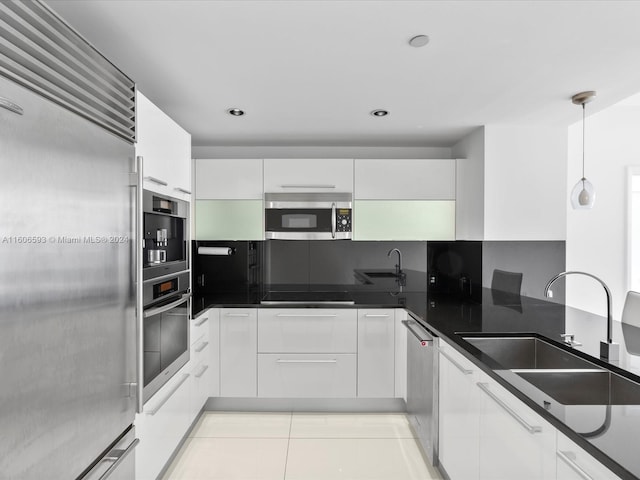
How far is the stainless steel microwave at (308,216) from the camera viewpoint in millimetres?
3477

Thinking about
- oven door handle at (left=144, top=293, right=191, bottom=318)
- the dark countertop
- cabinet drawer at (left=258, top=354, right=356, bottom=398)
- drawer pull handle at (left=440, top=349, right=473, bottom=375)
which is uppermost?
oven door handle at (left=144, top=293, right=191, bottom=318)

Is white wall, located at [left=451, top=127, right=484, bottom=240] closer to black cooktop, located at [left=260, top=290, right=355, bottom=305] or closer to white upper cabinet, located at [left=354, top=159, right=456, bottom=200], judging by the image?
white upper cabinet, located at [left=354, top=159, right=456, bottom=200]

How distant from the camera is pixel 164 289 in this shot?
2.13 m

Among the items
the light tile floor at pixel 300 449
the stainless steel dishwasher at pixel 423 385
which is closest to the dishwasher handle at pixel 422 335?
the stainless steel dishwasher at pixel 423 385

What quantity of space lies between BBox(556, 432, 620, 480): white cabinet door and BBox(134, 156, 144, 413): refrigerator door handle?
5.46 ft

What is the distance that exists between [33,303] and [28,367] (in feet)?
0.61

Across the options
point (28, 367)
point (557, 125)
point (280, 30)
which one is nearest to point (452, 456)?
point (28, 367)

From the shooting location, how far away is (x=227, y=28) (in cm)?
170

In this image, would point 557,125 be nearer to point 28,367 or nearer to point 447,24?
point 447,24

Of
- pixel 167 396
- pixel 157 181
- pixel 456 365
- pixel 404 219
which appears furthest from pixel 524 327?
pixel 157 181

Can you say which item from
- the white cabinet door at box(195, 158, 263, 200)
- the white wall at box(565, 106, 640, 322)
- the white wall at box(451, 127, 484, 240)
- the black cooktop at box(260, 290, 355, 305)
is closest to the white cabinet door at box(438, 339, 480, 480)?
the black cooktop at box(260, 290, 355, 305)

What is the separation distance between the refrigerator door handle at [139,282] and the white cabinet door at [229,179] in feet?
5.46

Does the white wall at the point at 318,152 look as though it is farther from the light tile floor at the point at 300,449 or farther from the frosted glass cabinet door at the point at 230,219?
the light tile floor at the point at 300,449

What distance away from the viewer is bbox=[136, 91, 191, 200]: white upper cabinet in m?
1.90
